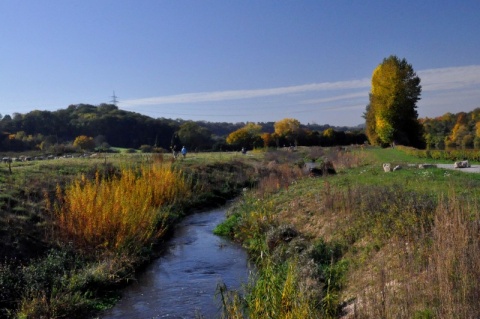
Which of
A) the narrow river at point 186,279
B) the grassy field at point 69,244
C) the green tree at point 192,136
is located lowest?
the narrow river at point 186,279

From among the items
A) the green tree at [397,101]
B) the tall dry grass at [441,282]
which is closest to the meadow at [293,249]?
the tall dry grass at [441,282]

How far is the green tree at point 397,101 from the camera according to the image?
53375 mm

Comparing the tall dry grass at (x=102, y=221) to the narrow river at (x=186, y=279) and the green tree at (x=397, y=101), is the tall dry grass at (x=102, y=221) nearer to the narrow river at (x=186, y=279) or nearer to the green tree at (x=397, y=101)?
the narrow river at (x=186, y=279)

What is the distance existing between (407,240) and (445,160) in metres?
23.4

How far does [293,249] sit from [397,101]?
146 feet

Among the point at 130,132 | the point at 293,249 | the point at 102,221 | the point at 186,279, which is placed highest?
the point at 130,132

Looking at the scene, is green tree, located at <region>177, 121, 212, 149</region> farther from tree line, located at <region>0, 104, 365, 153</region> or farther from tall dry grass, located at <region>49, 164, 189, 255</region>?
tall dry grass, located at <region>49, 164, 189, 255</region>

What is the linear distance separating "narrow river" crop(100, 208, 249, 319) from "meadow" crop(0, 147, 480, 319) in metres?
0.50

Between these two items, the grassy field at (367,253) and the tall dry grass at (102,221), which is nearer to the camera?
the grassy field at (367,253)

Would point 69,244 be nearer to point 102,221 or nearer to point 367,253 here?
point 102,221

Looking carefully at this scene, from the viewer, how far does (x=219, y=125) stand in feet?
517

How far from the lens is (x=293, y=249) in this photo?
12953 mm

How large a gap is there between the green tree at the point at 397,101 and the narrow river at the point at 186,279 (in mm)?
39798

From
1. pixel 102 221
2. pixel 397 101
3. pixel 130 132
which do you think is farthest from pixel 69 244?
pixel 130 132
